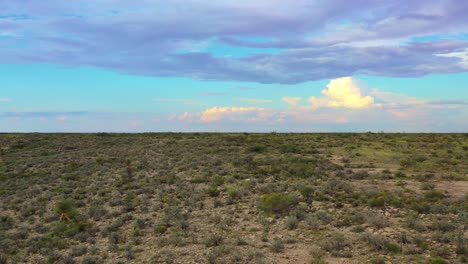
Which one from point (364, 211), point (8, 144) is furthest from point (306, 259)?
point (8, 144)

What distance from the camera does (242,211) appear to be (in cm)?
2200

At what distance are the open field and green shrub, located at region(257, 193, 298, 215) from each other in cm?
5

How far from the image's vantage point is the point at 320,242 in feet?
52.5

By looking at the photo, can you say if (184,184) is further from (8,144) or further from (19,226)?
(8,144)

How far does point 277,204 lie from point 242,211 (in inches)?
74.3

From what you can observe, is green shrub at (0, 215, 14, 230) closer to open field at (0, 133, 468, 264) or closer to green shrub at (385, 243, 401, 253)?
open field at (0, 133, 468, 264)

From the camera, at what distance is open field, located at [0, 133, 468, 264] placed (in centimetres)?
1581

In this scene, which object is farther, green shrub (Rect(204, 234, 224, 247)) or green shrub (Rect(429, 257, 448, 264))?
green shrub (Rect(204, 234, 224, 247))

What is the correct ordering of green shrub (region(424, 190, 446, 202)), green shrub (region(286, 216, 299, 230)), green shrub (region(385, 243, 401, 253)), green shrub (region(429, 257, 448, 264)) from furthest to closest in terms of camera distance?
1. green shrub (region(424, 190, 446, 202))
2. green shrub (region(286, 216, 299, 230))
3. green shrub (region(385, 243, 401, 253))
4. green shrub (region(429, 257, 448, 264))

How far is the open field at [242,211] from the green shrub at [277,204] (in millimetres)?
51

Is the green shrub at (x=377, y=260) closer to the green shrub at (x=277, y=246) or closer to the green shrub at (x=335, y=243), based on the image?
the green shrub at (x=335, y=243)

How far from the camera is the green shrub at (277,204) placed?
2117cm

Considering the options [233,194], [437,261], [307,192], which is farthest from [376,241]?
[233,194]

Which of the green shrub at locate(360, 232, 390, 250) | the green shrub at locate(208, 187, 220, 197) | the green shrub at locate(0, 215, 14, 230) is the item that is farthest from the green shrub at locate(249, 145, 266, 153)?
the green shrub at locate(360, 232, 390, 250)
